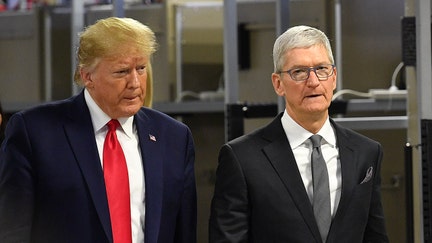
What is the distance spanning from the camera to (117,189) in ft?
6.36

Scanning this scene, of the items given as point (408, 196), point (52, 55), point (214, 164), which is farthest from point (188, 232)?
point (52, 55)

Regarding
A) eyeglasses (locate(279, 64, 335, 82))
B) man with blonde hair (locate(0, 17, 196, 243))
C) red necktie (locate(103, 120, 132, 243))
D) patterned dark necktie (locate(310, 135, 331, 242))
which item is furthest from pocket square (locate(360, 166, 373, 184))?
red necktie (locate(103, 120, 132, 243))

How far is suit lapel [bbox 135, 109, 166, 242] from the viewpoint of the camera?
6.35ft

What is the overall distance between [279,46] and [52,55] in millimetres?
3397

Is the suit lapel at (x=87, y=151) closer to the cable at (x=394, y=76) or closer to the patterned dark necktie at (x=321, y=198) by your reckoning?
the patterned dark necktie at (x=321, y=198)

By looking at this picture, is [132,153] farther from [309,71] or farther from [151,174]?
[309,71]

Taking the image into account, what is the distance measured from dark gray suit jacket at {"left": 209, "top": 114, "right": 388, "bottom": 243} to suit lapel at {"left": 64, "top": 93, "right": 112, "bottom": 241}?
0.25m

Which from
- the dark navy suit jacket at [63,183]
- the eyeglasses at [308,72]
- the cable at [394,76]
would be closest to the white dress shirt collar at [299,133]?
the eyeglasses at [308,72]

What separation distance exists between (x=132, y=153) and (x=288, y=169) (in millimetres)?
352

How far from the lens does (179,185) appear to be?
6.64 feet

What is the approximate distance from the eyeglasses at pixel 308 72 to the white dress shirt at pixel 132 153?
38cm

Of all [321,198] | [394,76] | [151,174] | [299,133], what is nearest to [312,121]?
[299,133]

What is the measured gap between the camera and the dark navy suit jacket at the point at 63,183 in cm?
191

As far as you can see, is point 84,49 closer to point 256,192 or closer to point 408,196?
point 256,192
